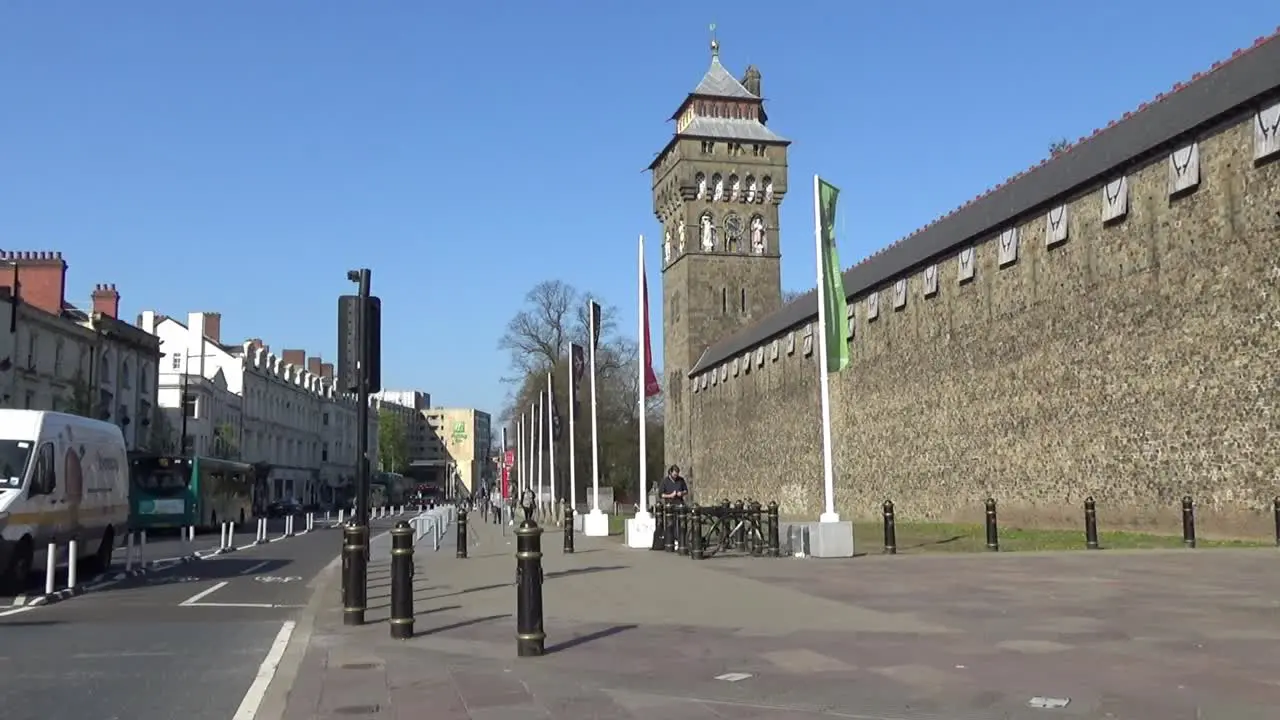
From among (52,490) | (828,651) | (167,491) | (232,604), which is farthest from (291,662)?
(167,491)

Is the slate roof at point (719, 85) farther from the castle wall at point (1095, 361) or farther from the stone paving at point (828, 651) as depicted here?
the stone paving at point (828, 651)

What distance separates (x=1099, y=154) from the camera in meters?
27.3

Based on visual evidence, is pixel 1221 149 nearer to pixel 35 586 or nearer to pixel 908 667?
pixel 908 667

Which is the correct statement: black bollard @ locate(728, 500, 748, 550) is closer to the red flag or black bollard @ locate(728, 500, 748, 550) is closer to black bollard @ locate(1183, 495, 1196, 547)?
the red flag

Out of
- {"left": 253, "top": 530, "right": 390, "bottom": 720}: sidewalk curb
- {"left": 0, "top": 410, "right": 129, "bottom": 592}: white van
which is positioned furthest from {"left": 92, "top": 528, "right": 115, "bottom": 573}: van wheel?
{"left": 253, "top": 530, "right": 390, "bottom": 720}: sidewalk curb

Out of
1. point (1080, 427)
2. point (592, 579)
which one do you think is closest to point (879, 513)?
point (1080, 427)

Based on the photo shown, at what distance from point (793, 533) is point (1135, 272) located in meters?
12.6

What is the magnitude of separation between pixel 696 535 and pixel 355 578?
9.09 meters

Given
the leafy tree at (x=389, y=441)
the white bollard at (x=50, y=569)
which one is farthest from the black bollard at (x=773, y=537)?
the leafy tree at (x=389, y=441)

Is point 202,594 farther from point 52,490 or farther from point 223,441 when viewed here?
point 223,441

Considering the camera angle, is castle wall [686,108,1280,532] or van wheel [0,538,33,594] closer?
van wheel [0,538,33,594]

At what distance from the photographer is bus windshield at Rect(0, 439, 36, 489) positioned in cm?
1390

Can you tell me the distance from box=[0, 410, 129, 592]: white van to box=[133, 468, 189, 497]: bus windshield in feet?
57.3

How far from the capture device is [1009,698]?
612cm
